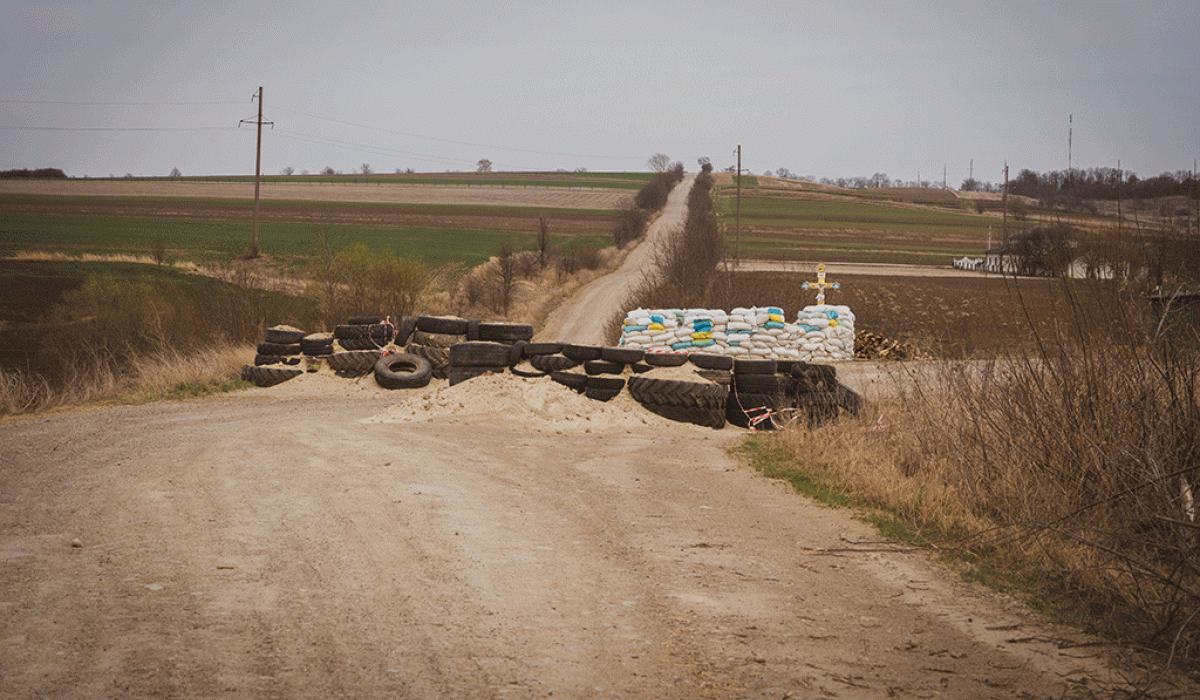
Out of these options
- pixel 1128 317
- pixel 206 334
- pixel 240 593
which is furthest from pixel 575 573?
pixel 206 334

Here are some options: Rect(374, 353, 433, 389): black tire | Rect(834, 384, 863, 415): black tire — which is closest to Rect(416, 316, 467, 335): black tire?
Rect(374, 353, 433, 389): black tire

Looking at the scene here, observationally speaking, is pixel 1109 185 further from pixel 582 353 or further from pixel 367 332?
pixel 367 332

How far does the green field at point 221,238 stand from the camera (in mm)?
50062

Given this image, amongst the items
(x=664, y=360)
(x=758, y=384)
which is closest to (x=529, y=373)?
(x=664, y=360)

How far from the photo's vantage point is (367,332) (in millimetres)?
18516

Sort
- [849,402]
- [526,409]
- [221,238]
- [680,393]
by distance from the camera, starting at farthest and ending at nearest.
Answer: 1. [221,238]
2. [680,393]
3. [526,409]
4. [849,402]

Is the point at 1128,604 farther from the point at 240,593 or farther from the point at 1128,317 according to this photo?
the point at 240,593

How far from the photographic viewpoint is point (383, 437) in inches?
424

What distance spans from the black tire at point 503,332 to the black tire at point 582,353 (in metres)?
2.78

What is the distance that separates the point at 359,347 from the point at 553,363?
6179mm

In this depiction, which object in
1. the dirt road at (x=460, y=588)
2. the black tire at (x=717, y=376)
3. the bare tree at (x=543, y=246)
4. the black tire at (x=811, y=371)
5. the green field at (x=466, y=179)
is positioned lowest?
the dirt road at (x=460, y=588)

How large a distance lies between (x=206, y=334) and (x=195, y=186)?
370ft

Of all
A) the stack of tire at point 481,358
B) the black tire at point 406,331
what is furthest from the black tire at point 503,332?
the black tire at point 406,331

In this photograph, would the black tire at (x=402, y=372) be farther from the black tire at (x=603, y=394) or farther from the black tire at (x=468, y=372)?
the black tire at (x=603, y=394)
